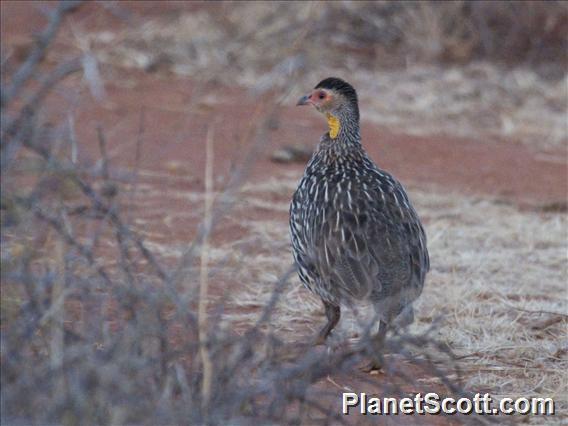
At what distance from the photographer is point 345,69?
1464 cm

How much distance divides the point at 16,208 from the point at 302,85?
9.80 meters

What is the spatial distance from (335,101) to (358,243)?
4.06 ft

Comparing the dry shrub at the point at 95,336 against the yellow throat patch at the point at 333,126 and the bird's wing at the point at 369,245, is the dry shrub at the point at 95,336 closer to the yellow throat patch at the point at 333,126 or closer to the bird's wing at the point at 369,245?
the bird's wing at the point at 369,245

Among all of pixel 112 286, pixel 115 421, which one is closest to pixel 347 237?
pixel 112 286

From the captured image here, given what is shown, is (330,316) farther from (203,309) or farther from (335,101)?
(203,309)

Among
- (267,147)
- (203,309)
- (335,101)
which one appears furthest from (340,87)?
(267,147)

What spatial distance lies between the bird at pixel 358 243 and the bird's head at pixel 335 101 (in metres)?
0.46

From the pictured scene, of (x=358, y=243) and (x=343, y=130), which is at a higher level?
(x=343, y=130)

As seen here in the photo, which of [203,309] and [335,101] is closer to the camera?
[203,309]

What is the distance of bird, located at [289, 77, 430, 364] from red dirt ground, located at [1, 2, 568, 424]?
124 inches

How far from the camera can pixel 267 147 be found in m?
10.2

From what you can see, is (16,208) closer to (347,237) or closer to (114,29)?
(347,237)

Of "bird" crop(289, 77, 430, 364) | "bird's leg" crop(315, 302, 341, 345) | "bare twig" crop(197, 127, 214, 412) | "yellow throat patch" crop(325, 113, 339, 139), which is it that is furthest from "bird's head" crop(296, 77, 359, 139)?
"bare twig" crop(197, 127, 214, 412)

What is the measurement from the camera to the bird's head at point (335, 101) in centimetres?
651
